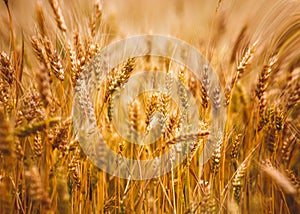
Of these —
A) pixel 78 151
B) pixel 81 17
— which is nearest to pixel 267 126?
pixel 78 151

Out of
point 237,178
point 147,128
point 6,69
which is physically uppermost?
point 6,69

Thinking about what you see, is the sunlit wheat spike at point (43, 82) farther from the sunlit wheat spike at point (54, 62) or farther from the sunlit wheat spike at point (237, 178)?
the sunlit wheat spike at point (237, 178)

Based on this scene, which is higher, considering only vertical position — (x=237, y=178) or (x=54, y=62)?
(x=54, y=62)

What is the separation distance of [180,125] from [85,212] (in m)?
0.32

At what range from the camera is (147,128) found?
87cm

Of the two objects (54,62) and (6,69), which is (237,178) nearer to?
(54,62)

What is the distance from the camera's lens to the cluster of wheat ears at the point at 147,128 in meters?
0.78

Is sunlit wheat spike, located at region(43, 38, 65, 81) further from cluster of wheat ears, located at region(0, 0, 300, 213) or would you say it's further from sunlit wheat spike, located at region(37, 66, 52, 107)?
sunlit wheat spike, located at region(37, 66, 52, 107)

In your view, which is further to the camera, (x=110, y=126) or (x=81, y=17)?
(x=81, y=17)

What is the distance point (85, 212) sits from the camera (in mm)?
926

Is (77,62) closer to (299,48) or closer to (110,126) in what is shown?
(110,126)

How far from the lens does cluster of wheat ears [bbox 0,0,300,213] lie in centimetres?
78

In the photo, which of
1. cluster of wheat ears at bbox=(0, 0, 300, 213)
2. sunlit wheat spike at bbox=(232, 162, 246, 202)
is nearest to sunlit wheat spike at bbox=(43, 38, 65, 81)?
cluster of wheat ears at bbox=(0, 0, 300, 213)

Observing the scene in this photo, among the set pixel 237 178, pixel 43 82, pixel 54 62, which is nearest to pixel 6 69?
pixel 54 62
